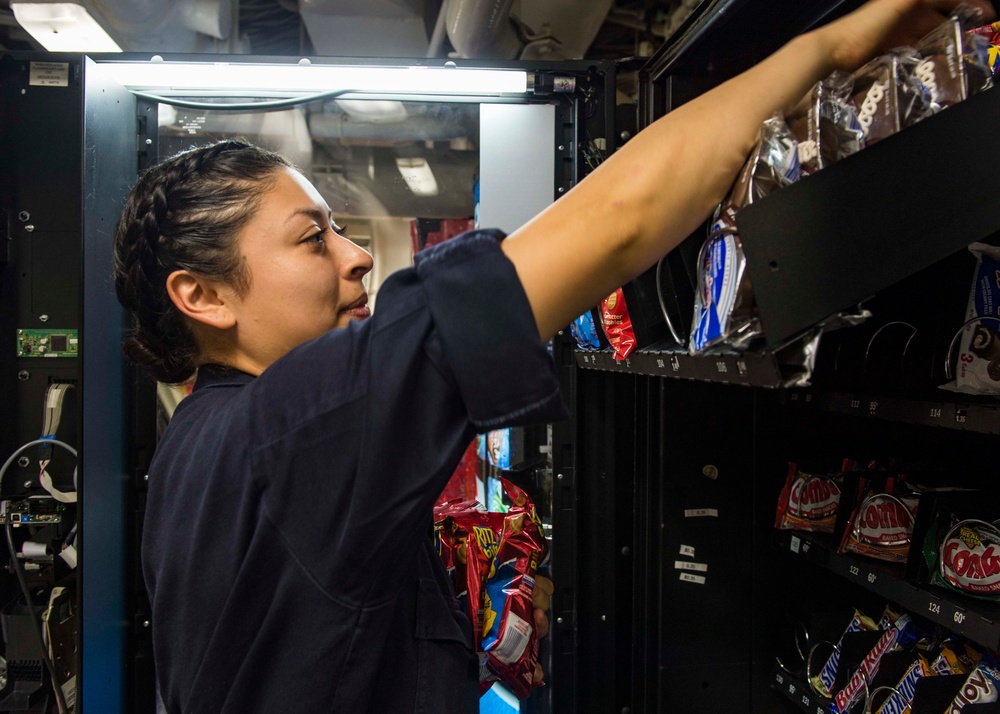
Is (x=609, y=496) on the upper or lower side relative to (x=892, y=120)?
lower

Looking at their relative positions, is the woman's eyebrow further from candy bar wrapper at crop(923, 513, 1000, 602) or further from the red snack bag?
candy bar wrapper at crop(923, 513, 1000, 602)

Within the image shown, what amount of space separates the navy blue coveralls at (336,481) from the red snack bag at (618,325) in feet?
2.22

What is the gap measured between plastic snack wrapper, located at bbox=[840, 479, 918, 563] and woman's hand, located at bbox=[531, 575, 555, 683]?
678 millimetres

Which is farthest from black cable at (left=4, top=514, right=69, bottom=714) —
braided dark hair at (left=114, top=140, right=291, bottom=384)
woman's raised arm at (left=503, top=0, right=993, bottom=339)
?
woman's raised arm at (left=503, top=0, right=993, bottom=339)

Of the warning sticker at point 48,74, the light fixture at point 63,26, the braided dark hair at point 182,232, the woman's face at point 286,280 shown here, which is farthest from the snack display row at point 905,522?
the light fixture at point 63,26

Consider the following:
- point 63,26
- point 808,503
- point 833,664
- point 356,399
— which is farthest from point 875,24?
point 63,26

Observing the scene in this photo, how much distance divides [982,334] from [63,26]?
2385 mm

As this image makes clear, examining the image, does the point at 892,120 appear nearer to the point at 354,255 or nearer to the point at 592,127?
the point at 354,255

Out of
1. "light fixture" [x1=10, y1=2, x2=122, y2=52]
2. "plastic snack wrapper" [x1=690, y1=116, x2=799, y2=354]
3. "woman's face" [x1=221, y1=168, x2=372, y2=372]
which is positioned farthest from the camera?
"light fixture" [x1=10, y1=2, x2=122, y2=52]

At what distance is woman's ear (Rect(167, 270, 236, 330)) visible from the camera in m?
0.82

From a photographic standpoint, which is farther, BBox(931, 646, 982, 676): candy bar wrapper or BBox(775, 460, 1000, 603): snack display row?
BBox(931, 646, 982, 676): candy bar wrapper

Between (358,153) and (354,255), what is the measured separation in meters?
1.52

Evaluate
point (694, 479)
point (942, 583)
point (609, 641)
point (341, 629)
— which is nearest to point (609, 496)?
point (694, 479)

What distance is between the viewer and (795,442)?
161 centimetres
